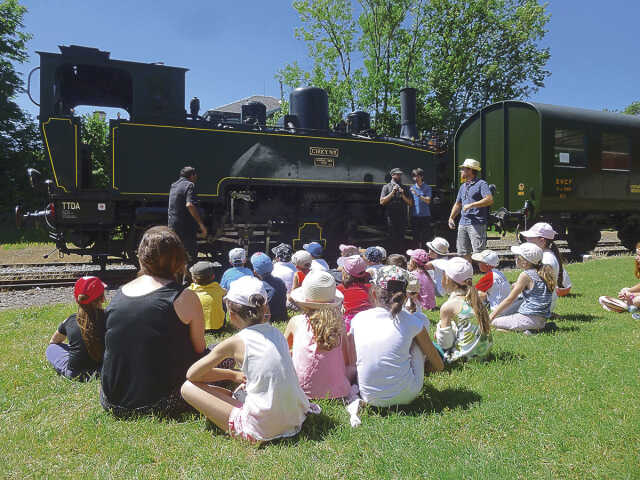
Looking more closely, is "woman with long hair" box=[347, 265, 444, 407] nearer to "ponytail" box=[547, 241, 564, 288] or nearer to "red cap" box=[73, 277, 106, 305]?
"red cap" box=[73, 277, 106, 305]

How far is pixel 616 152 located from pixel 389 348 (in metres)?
11.4

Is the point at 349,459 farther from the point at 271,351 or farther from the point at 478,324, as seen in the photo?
the point at 478,324

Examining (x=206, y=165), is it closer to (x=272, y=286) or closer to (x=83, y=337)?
(x=272, y=286)

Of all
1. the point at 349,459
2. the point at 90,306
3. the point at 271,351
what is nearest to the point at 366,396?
the point at 349,459

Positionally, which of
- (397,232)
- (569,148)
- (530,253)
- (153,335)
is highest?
(569,148)

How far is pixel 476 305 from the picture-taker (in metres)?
3.79

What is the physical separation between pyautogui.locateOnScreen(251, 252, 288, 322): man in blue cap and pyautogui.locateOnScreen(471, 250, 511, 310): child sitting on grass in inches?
84.9

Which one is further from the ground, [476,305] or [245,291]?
[245,291]

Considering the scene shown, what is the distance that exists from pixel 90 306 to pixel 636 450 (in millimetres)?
3426

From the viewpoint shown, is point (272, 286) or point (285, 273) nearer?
point (272, 286)

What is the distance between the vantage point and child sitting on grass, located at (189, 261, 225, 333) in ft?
15.9

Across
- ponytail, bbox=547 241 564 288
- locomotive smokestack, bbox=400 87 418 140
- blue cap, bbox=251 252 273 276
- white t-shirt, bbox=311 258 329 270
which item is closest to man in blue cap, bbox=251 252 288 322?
blue cap, bbox=251 252 273 276

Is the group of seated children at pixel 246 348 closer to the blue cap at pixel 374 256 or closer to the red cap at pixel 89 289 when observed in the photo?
the red cap at pixel 89 289

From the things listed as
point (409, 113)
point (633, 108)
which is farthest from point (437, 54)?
point (633, 108)
